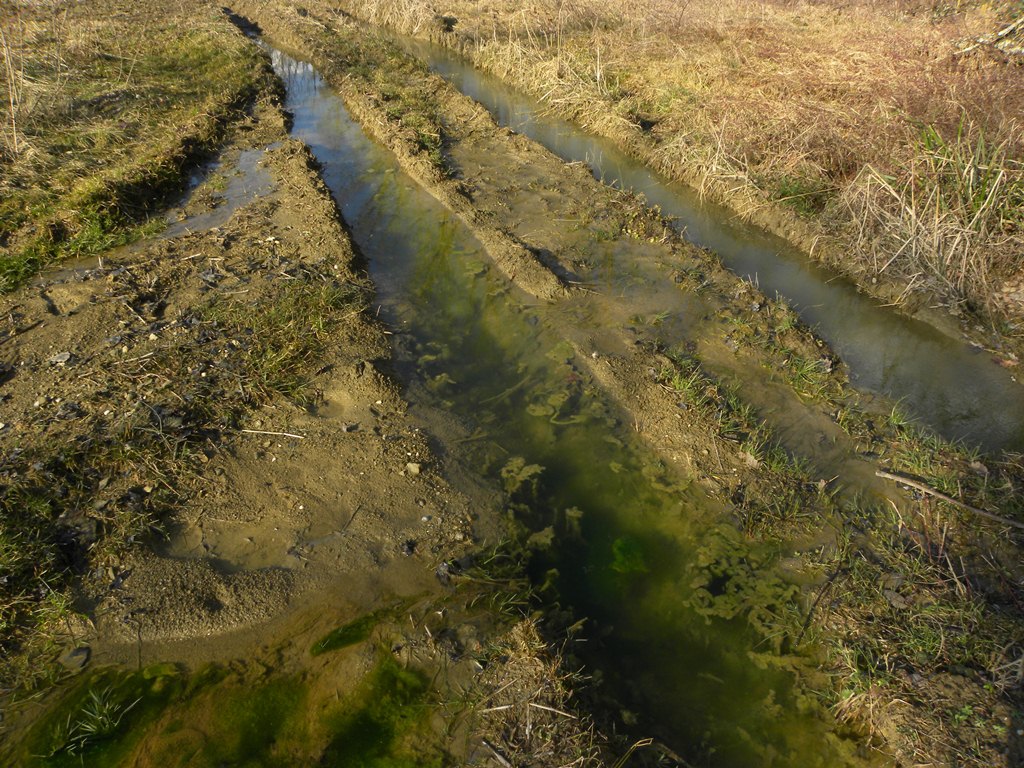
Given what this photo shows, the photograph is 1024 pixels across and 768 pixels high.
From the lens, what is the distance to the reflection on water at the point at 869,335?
520 cm

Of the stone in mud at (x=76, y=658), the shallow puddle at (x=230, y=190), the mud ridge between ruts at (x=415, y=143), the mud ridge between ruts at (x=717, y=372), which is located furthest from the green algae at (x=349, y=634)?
the shallow puddle at (x=230, y=190)

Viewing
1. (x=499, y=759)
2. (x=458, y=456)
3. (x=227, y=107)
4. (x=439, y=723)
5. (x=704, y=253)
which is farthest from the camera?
(x=227, y=107)

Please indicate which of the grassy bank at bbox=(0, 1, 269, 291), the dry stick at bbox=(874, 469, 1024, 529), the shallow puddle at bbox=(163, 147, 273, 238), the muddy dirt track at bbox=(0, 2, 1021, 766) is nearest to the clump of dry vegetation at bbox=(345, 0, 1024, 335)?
the muddy dirt track at bbox=(0, 2, 1021, 766)

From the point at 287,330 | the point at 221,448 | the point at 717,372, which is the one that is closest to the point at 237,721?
the point at 221,448

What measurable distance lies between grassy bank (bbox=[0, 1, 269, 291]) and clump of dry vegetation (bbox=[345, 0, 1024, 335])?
5898 millimetres

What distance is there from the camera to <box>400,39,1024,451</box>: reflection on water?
205 inches

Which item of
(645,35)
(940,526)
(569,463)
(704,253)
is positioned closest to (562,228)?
(704,253)

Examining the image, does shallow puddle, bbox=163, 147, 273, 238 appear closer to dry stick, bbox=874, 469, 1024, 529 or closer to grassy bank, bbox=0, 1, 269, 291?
grassy bank, bbox=0, 1, 269, 291

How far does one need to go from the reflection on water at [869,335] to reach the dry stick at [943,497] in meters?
1.06

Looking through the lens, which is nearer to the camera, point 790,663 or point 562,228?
point 790,663

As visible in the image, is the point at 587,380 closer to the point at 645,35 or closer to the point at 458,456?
the point at 458,456

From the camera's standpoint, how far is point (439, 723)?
3027 millimetres

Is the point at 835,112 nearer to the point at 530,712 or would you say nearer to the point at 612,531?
the point at 612,531

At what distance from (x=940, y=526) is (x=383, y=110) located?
9.94 m
